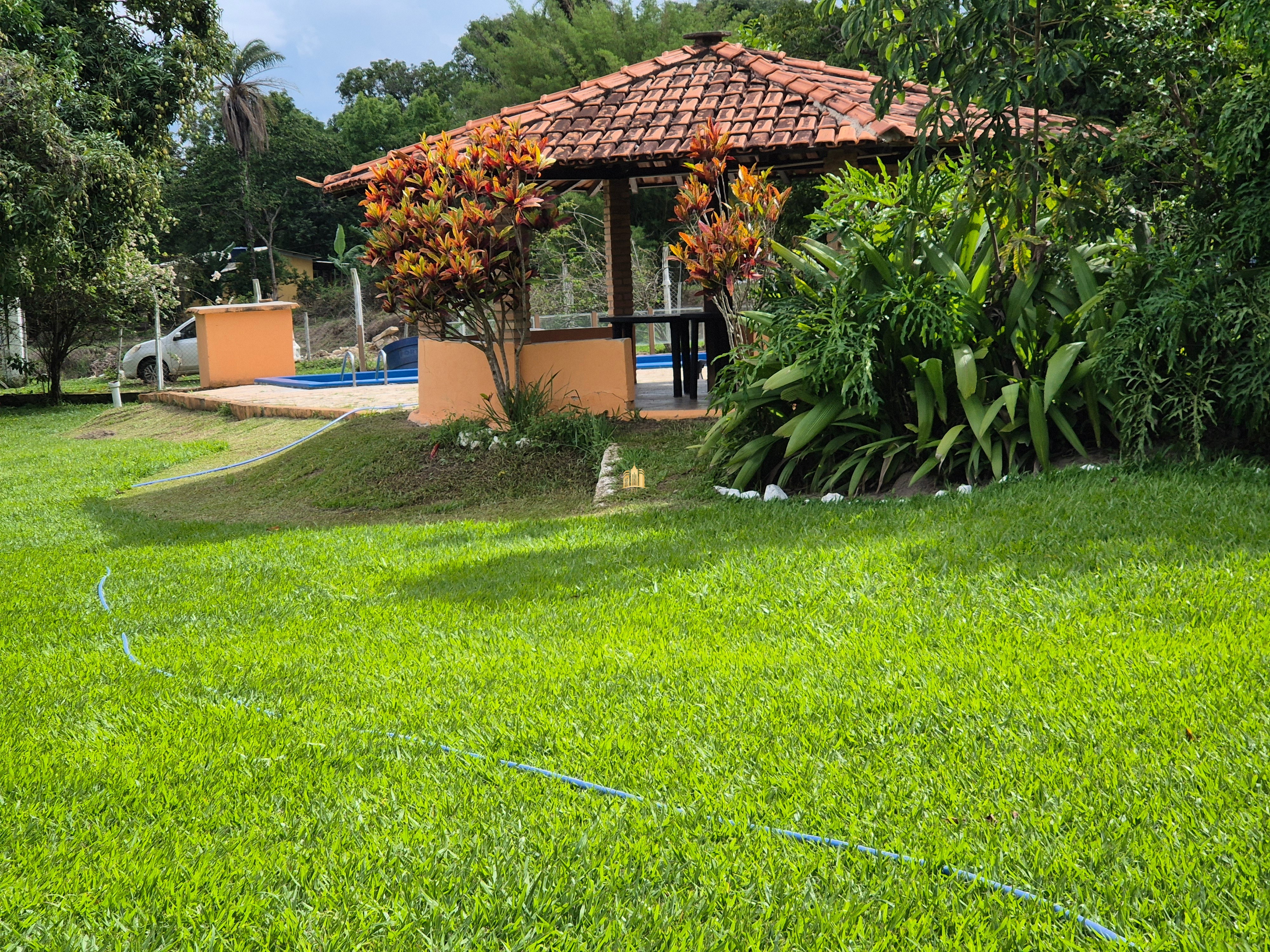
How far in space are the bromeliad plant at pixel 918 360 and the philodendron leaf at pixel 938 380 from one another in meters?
0.01

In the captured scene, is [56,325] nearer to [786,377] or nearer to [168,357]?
[168,357]

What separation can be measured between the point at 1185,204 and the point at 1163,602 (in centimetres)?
350

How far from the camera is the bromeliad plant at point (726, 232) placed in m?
8.21

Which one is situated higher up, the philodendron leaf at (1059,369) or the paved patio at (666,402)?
the philodendron leaf at (1059,369)

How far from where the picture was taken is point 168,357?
85.6 feet

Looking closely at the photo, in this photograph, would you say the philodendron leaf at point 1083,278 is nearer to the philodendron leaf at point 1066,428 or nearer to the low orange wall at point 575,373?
the philodendron leaf at point 1066,428

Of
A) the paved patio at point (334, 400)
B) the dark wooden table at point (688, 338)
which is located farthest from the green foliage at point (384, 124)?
the dark wooden table at point (688, 338)

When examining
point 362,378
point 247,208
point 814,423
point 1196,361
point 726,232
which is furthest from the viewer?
point 247,208

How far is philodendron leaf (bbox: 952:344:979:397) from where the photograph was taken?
21.0ft

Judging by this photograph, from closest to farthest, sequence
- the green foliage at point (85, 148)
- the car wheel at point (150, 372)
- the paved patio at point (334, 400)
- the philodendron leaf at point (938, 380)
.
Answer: the philodendron leaf at point (938, 380) → the paved patio at point (334, 400) → the green foliage at point (85, 148) → the car wheel at point (150, 372)

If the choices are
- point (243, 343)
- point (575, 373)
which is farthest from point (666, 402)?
point (243, 343)

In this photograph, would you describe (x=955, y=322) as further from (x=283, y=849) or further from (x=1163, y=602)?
(x=283, y=849)

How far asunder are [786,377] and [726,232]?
172 cm

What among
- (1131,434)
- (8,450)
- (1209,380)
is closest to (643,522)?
(1131,434)
